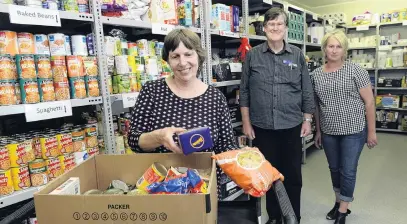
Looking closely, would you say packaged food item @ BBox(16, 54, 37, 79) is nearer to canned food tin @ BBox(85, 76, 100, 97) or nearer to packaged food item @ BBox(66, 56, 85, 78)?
packaged food item @ BBox(66, 56, 85, 78)

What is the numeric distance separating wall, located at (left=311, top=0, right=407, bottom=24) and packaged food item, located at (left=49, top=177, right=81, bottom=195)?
23.7 feet

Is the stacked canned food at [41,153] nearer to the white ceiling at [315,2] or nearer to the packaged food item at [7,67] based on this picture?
the packaged food item at [7,67]

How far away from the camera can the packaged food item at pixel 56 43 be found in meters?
1.50

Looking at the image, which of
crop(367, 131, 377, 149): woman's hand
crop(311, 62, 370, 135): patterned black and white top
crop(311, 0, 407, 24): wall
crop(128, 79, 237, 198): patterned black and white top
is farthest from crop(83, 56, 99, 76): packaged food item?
crop(311, 0, 407, 24): wall

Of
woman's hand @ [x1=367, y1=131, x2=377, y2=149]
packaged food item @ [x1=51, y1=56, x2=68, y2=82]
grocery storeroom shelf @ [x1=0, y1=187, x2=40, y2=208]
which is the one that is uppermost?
packaged food item @ [x1=51, y1=56, x2=68, y2=82]

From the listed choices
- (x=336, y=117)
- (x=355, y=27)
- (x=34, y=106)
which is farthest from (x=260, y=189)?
(x=355, y=27)

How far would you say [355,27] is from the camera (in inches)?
254

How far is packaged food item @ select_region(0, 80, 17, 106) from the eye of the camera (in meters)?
1.29

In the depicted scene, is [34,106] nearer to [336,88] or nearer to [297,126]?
[297,126]

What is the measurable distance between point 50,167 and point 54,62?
52 cm

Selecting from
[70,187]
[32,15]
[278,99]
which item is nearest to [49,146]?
[32,15]

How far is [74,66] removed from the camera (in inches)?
60.9

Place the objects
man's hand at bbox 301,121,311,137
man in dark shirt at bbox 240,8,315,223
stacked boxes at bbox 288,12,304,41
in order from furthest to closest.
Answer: stacked boxes at bbox 288,12,304,41
man's hand at bbox 301,121,311,137
man in dark shirt at bbox 240,8,315,223

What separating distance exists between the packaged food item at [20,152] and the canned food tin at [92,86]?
383 mm
